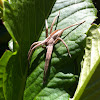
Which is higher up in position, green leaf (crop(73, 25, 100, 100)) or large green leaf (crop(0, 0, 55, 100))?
large green leaf (crop(0, 0, 55, 100))

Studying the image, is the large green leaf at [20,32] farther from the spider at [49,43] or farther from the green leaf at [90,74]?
the green leaf at [90,74]

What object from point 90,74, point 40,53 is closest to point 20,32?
point 40,53

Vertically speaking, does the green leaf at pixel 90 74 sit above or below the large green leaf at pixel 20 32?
below

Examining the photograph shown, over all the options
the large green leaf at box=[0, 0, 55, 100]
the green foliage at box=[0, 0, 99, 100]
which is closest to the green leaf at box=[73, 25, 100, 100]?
the green foliage at box=[0, 0, 99, 100]

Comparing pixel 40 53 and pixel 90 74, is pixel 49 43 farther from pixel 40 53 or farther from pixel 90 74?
pixel 90 74

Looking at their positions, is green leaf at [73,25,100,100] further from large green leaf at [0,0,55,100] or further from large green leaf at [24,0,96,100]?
large green leaf at [0,0,55,100]

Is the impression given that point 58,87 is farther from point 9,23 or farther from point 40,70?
point 9,23

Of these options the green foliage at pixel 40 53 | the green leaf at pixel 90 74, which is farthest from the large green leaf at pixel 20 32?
the green leaf at pixel 90 74

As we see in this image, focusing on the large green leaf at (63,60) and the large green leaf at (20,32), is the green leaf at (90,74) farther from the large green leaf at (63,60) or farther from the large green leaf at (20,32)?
the large green leaf at (20,32)
